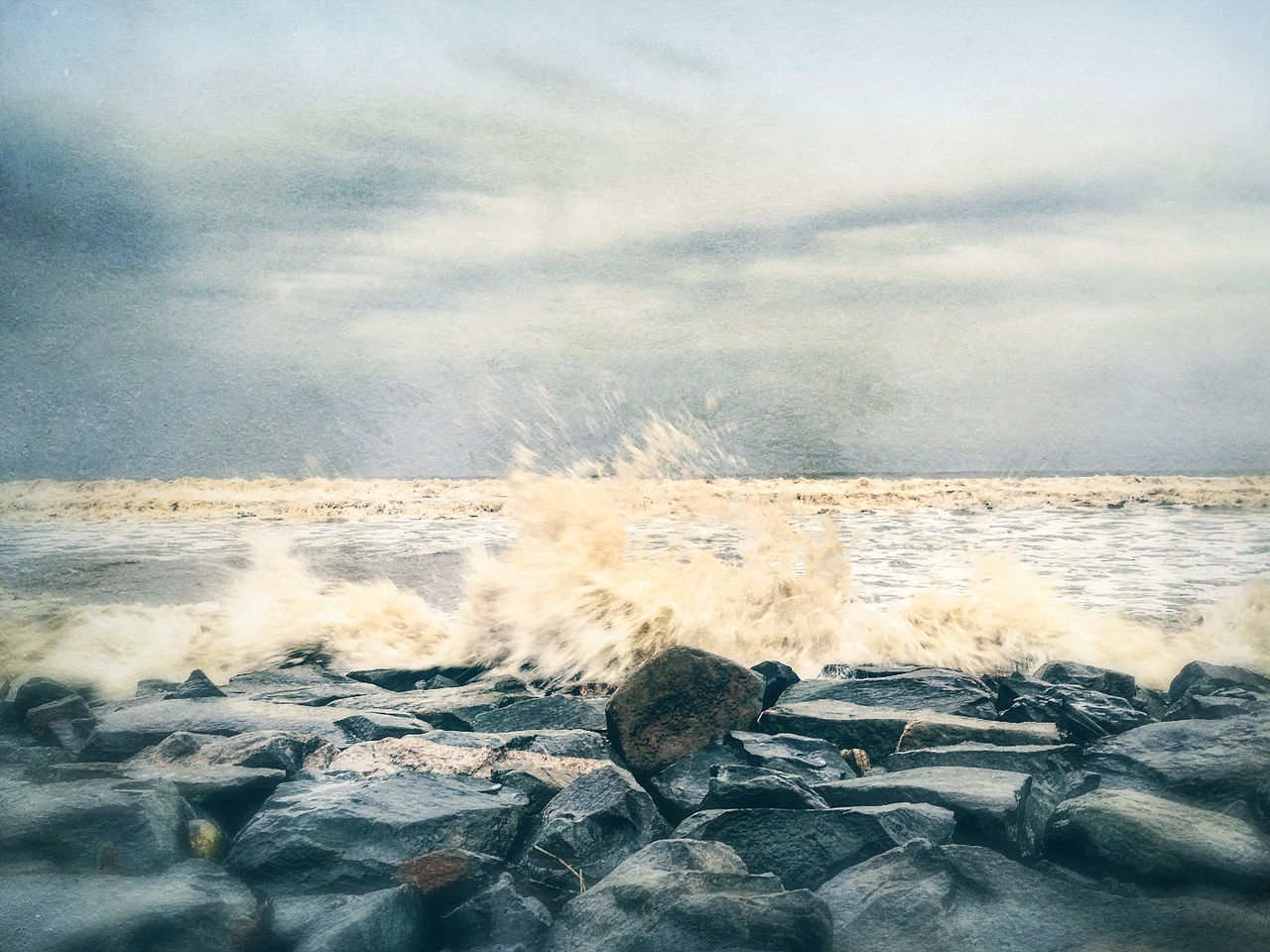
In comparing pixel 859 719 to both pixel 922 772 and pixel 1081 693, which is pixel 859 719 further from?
pixel 1081 693

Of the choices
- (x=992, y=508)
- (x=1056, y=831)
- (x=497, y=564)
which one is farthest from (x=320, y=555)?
(x=992, y=508)

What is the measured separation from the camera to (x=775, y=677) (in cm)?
342

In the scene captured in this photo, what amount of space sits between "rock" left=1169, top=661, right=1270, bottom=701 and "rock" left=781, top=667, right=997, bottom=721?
2.54 ft

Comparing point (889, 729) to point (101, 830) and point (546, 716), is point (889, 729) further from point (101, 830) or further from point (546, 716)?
point (101, 830)

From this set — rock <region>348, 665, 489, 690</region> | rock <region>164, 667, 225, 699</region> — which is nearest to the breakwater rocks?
rock <region>164, 667, 225, 699</region>

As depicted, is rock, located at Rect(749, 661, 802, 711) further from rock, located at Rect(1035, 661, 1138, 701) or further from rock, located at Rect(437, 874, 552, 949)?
rock, located at Rect(437, 874, 552, 949)

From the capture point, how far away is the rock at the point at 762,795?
2205mm

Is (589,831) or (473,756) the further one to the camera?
(473,756)

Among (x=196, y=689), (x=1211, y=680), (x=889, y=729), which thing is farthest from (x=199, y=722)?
(x=1211, y=680)

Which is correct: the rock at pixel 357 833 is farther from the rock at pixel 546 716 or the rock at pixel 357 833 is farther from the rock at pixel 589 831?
the rock at pixel 546 716

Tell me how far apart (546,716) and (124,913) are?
60.1 inches

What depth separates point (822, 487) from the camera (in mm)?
7691

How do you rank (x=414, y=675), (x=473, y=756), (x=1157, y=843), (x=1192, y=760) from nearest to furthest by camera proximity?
(x=1157, y=843) → (x=1192, y=760) → (x=473, y=756) → (x=414, y=675)

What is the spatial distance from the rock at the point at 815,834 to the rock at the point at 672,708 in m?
0.49
